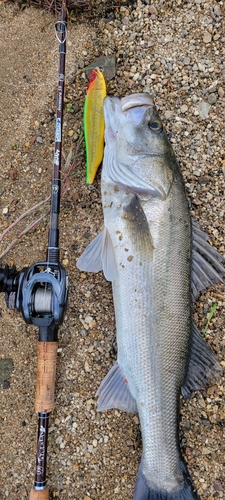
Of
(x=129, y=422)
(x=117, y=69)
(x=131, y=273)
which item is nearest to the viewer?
(x=131, y=273)

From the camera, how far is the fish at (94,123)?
2879mm

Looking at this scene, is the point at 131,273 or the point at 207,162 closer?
the point at 131,273

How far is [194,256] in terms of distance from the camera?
8.47 ft

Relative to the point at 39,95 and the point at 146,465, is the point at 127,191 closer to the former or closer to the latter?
the point at 39,95

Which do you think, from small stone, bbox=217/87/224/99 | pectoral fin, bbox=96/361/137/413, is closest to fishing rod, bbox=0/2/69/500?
pectoral fin, bbox=96/361/137/413

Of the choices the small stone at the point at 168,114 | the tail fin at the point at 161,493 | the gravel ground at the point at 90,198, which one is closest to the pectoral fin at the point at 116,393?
the gravel ground at the point at 90,198

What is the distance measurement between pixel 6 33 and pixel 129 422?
2.97m

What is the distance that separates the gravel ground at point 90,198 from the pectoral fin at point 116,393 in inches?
11.1

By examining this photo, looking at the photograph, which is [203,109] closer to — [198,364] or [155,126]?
[155,126]

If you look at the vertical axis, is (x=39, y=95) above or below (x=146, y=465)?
above

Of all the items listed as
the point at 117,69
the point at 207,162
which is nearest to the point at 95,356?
the point at 207,162

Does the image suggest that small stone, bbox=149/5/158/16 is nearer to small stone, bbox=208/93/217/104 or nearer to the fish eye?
small stone, bbox=208/93/217/104

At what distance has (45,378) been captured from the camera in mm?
2611

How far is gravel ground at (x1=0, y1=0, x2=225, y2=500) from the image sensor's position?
2.84 meters
